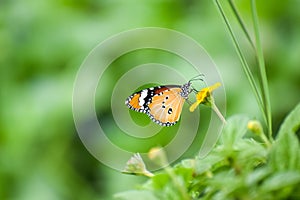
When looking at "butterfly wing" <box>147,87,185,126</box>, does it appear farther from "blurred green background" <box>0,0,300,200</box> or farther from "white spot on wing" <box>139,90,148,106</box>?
"blurred green background" <box>0,0,300,200</box>

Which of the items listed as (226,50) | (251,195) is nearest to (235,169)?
(251,195)

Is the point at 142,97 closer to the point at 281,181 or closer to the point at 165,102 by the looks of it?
the point at 165,102

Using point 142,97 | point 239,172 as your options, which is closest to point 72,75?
point 142,97

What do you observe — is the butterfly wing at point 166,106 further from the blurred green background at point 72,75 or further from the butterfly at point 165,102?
the blurred green background at point 72,75

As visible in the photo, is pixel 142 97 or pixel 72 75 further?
pixel 72 75

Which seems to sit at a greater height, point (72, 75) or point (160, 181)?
point (72, 75)

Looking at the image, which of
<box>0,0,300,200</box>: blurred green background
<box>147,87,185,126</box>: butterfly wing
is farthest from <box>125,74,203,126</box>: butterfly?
<box>0,0,300,200</box>: blurred green background

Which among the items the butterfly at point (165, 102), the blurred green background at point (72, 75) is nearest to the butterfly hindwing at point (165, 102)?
the butterfly at point (165, 102)
